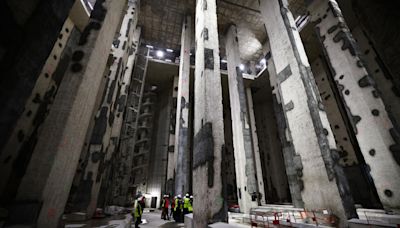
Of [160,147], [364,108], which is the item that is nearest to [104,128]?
[364,108]

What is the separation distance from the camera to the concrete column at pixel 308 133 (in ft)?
8.76

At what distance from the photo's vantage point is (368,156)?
368cm

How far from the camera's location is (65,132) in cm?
164

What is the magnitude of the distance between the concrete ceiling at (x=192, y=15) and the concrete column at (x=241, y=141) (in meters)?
1.11

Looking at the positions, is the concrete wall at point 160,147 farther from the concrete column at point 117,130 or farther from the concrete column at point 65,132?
the concrete column at point 65,132

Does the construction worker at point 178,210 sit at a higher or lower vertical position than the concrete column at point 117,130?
lower

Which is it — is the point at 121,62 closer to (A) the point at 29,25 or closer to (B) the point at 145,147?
(A) the point at 29,25

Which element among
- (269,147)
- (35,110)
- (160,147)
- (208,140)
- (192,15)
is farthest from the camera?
(269,147)

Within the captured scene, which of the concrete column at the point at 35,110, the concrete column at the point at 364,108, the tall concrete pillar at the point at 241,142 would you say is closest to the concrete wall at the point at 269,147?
the tall concrete pillar at the point at 241,142

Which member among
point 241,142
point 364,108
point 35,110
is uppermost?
point 241,142

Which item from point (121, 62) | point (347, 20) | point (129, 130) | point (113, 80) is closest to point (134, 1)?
point (121, 62)

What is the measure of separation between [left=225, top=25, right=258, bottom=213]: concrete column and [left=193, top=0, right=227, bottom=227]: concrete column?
436cm

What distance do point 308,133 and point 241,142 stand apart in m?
4.04

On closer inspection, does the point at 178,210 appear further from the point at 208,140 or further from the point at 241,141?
the point at 208,140
